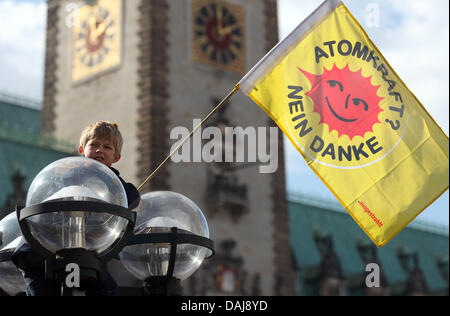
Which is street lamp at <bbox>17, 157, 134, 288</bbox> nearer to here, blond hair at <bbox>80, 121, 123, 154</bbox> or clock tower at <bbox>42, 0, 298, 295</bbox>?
blond hair at <bbox>80, 121, 123, 154</bbox>

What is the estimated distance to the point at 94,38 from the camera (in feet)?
179

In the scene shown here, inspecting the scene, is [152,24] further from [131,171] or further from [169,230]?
[169,230]

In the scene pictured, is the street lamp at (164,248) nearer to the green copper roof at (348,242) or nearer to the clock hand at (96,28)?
the clock hand at (96,28)

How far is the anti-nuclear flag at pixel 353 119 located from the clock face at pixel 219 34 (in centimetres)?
3995

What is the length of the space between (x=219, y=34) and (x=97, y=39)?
19.6 ft

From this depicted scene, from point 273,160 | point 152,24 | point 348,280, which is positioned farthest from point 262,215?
point 348,280

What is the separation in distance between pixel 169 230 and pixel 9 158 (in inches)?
1807

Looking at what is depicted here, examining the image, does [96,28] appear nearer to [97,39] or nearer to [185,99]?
[97,39]

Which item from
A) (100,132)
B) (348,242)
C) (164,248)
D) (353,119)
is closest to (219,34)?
Result: (348,242)

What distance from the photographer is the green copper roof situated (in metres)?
71.0

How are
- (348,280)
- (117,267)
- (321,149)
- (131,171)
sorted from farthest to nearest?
(348,280) → (131,171) → (321,149) → (117,267)

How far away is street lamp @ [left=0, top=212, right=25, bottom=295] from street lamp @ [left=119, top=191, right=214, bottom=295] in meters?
1.25

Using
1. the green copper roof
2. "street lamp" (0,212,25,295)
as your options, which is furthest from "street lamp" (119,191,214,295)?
the green copper roof

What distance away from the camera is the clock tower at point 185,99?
5219 cm
